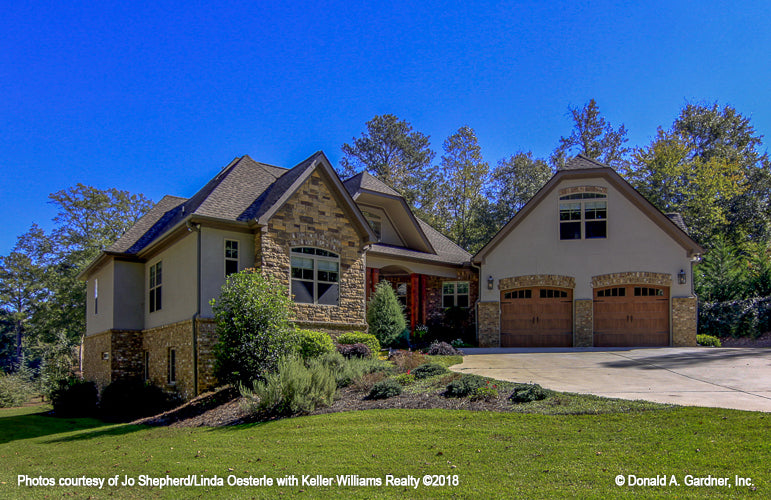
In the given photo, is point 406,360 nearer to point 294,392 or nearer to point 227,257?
point 294,392

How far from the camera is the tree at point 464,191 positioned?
40.5 meters

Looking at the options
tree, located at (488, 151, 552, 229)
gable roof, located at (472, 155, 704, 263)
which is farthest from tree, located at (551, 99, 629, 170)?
gable roof, located at (472, 155, 704, 263)

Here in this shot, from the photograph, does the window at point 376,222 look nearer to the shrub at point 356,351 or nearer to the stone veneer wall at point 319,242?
the stone veneer wall at point 319,242

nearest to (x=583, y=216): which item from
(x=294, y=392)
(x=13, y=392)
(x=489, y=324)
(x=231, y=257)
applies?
(x=489, y=324)

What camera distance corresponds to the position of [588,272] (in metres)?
21.4

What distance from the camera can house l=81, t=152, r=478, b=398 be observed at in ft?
50.3

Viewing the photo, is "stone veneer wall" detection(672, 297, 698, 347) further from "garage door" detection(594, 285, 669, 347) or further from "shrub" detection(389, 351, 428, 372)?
"shrub" detection(389, 351, 428, 372)

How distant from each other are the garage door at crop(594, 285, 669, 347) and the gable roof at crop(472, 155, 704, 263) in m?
1.98

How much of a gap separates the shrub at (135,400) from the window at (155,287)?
282cm

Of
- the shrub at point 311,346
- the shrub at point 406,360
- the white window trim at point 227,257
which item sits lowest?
the shrub at point 406,360

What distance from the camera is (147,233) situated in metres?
20.5

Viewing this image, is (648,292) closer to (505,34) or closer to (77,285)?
(505,34)

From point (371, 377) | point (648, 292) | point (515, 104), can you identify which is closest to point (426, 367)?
point (371, 377)

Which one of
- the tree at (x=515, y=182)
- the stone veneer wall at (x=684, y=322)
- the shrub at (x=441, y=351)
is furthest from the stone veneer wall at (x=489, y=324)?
the tree at (x=515, y=182)
